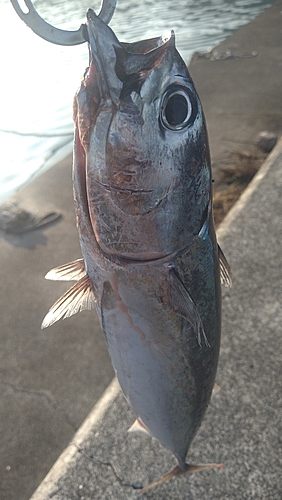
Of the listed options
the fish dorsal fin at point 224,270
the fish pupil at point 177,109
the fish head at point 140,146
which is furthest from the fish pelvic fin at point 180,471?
the fish pupil at point 177,109

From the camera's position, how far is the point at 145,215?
3.37 feet

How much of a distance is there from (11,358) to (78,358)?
2.05 ft

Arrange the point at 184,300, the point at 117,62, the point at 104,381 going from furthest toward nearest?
the point at 104,381 → the point at 184,300 → the point at 117,62

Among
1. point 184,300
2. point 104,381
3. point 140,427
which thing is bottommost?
point 104,381

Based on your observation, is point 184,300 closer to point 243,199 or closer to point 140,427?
point 140,427

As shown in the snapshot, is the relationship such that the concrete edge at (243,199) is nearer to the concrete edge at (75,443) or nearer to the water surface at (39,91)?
the concrete edge at (75,443)

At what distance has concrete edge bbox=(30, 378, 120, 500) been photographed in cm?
204

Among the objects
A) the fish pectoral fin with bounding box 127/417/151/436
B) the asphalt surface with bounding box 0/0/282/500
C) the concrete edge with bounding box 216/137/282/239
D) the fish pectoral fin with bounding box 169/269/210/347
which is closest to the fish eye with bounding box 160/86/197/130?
the fish pectoral fin with bounding box 169/269/210/347

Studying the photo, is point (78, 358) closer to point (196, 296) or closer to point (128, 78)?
point (196, 296)

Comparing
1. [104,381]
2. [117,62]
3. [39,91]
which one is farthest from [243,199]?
[39,91]

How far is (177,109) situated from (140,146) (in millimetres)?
119

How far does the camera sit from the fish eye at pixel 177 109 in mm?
917

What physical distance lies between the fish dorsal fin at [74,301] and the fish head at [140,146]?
190 mm

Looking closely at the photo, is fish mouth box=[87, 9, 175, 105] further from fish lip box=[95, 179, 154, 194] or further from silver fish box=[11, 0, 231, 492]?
fish lip box=[95, 179, 154, 194]
